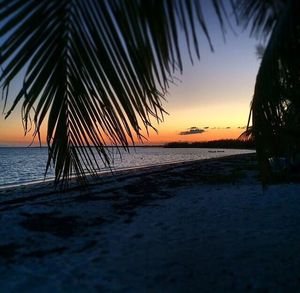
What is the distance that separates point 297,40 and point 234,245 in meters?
3.61

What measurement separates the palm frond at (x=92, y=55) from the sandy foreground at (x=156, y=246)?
844mm

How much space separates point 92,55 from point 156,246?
14.7 feet

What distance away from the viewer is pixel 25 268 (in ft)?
15.2

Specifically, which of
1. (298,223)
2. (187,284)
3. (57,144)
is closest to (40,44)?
(57,144)

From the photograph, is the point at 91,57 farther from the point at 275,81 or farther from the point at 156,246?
the point at 156,246

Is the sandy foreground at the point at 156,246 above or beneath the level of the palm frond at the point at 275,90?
beneath

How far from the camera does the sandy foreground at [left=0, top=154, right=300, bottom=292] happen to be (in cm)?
397

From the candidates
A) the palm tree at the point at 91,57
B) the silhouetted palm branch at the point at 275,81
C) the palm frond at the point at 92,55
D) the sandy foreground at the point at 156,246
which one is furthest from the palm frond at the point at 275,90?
the sandy foreground at the point at 156,246

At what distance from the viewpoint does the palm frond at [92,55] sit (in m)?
1.07

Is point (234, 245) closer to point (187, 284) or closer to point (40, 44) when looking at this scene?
point (187, 284)

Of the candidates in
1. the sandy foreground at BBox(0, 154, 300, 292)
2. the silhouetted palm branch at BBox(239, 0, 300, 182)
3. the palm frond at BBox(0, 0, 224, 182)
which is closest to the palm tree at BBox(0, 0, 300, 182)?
the palm frond at BBox(0, 0, 224, 182)

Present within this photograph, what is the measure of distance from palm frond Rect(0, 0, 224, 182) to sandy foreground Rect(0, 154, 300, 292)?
84 cm

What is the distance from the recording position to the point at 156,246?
5277 millimetres

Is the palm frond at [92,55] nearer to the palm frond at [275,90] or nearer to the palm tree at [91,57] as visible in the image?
the palm tree at [91,57]
